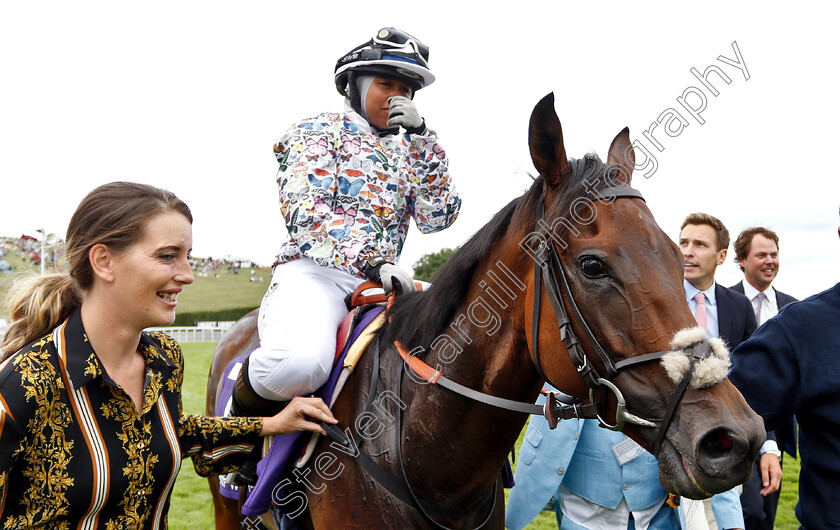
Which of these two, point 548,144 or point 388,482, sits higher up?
point 548,144

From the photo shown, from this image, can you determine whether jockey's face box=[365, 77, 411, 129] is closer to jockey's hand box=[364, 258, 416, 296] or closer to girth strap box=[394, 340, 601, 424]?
jockey's hand box=[364, 258, 416, 296]

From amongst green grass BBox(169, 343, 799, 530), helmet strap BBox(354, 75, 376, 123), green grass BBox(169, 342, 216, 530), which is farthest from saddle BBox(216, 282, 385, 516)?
green grass BBox(169, 343, 799, 530)

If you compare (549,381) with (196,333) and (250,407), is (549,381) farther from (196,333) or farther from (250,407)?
(196,333)

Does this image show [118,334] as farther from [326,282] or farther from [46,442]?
[326,282]

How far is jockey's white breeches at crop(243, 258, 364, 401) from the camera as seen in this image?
7.79ft

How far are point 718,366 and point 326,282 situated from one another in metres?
1.84

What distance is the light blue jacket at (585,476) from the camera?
105 inches

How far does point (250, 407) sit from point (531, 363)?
142cm

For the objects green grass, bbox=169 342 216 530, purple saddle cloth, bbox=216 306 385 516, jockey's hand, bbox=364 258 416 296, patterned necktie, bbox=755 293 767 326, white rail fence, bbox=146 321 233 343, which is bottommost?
white rail fence, bbox=146 321 233 343

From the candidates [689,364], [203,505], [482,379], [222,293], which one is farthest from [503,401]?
[222,293]

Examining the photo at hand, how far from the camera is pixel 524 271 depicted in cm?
198

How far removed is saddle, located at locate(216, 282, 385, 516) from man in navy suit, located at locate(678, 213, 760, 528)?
245 cm

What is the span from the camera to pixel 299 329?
2.50 meters

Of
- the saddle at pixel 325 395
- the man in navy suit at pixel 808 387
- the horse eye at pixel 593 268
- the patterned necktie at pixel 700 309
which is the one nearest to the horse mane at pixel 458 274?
the saddle at pixel 325 395
